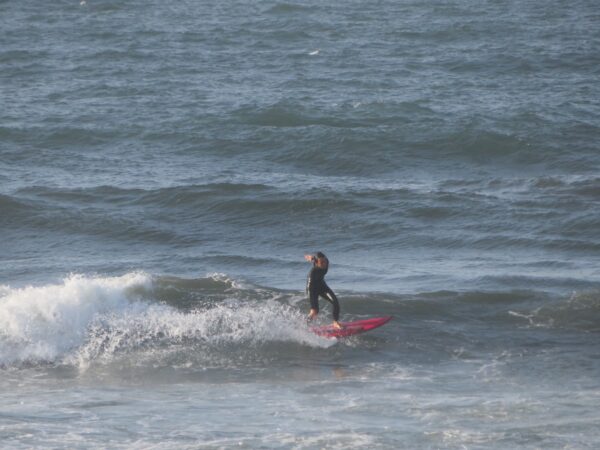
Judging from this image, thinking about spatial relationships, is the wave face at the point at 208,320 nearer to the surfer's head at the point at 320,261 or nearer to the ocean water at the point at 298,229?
→ the ocean water at the point at 298,229

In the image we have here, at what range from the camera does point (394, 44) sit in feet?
145

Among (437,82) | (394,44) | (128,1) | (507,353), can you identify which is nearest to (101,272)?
(507,353)

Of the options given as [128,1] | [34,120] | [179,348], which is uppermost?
[128,1]

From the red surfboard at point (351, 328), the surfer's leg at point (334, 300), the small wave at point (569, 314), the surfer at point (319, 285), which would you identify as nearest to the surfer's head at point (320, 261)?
the surfer at point (319, 285)

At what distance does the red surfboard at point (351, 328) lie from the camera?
17.1 m

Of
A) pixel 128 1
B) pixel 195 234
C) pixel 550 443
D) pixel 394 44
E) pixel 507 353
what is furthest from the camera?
pixel 128 1

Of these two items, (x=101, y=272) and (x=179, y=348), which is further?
(x=101, y=272)

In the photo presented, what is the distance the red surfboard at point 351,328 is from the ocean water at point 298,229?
0.56ft

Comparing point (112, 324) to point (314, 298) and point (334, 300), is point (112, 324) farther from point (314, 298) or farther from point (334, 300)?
point (334, 300)

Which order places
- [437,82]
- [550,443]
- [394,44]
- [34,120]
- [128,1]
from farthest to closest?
[128,1] → [394,44] → [437,82] → [34,120] → [550,443]

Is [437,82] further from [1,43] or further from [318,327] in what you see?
[318,327]

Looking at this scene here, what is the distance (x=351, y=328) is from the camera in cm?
1711

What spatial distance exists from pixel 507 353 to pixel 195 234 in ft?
32.5

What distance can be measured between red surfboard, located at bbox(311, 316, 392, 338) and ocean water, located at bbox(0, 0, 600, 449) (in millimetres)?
169
